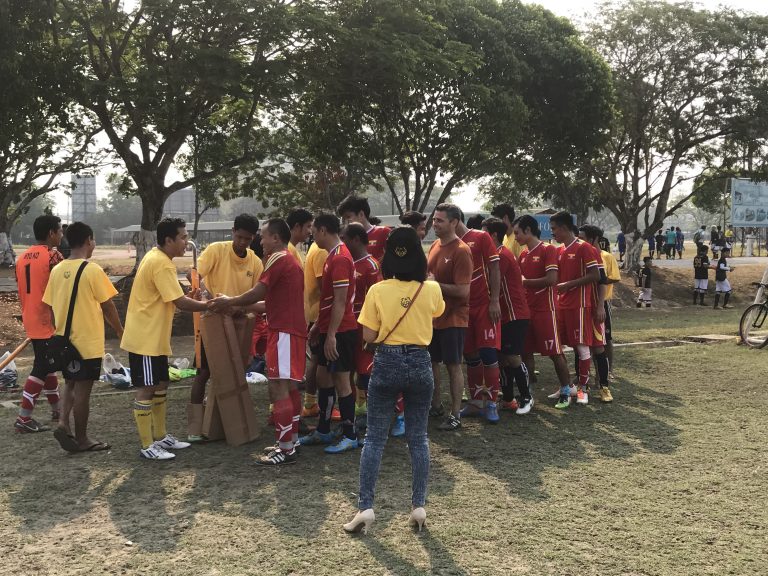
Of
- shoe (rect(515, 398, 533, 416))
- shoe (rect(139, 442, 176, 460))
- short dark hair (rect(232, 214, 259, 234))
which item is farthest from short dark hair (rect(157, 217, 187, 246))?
shoe (rect(515, 398, 533, 416))

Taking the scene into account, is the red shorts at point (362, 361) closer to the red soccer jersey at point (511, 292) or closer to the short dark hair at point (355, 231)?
the short dark hair at point (355, 231)

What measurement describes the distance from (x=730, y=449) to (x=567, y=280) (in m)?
2.39

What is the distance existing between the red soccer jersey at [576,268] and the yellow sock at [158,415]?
13.7 feet

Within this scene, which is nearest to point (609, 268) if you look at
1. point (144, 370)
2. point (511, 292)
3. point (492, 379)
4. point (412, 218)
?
point (511, 292)

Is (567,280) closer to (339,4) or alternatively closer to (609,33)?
(339,4)

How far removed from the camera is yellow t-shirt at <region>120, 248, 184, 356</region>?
5441mm

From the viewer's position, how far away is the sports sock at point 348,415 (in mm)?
5926

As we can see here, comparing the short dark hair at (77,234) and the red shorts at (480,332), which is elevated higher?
the short dark hair at (77,234)

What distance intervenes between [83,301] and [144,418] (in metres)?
1.06

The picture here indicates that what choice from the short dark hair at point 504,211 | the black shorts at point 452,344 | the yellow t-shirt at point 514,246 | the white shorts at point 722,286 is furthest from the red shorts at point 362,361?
the white shorts at point 722,286

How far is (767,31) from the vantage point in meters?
23.9

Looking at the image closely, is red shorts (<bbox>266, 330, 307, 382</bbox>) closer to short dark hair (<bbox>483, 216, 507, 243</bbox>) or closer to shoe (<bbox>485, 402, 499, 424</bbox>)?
shoe (<bbox>485, 402, 499, 424</bbox>)

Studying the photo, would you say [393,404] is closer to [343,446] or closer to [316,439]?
[343,446]

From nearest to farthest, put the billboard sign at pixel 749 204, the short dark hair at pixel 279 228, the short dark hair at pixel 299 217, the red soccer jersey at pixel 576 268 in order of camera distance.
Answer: the short dark hair at pixel 279 228 < the short dark hair at pixel 299 217 < the red soccer jersey at pixel 576 268 < the billboard sign at pixel 749 204
